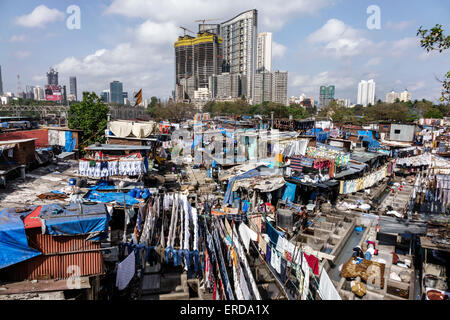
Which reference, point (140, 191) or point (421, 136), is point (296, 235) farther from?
point (421, 136)

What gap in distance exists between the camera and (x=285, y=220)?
13.4 meters

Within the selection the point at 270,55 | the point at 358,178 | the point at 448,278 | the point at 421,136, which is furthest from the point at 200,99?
the point at 448,278

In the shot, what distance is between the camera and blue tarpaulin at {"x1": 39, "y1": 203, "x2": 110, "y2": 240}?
6.80 metres

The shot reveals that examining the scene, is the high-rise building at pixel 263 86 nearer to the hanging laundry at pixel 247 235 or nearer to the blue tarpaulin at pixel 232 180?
the blue tarpaulin at pixel 232 180

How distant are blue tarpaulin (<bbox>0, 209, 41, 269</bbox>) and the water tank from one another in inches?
383

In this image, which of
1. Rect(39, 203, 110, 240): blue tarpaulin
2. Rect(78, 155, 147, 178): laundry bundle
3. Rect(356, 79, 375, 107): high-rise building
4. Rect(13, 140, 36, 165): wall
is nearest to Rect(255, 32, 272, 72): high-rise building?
Rect(356, 79, 375, 107): high-rise building

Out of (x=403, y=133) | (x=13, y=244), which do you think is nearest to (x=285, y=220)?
(x=13, y=244)

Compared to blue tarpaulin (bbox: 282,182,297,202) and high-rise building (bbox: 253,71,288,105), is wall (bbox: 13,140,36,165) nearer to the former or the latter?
blue tarpaulin (bbox: 282,182,297,202)

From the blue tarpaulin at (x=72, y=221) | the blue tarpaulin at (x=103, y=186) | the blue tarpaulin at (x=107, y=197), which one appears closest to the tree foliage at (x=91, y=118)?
the blue tarpaulin at (x=103, y=186)

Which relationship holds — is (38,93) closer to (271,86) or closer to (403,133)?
(271,86)

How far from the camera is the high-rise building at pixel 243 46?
4791 inches

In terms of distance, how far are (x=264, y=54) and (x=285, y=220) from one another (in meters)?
137

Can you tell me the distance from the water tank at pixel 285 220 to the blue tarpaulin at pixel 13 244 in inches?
383

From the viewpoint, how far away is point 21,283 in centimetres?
660
